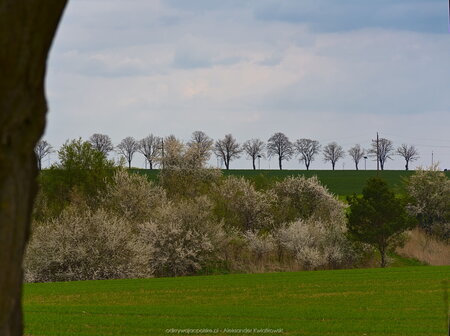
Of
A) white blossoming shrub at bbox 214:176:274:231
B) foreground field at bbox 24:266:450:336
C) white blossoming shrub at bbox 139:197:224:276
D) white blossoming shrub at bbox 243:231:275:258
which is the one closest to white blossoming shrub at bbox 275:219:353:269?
white blossoming shrub at bbox 243:231:275:258

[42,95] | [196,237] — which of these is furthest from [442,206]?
[42,95]

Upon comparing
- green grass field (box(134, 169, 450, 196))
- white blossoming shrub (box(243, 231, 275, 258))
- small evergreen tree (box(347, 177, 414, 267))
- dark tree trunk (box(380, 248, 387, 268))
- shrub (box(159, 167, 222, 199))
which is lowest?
dark tree trunk (box(380, 248, 387, 268))

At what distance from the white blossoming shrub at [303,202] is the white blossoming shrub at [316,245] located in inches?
354

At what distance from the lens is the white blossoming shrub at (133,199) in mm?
71125

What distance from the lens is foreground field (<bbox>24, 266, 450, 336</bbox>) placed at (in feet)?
74.7

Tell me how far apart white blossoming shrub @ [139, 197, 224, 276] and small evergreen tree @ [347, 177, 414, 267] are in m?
11.1

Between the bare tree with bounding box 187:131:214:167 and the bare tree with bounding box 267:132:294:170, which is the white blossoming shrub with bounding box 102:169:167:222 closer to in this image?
the bare tree with bounding box 187:131:214:167

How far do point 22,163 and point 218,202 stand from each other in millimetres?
73895

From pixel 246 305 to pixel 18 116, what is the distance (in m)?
27.1

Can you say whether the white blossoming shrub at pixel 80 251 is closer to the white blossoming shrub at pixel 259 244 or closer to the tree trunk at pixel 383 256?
the white blossoming shrub at pixel 259 244

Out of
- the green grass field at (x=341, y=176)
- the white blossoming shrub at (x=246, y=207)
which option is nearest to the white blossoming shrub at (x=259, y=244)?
the white blossoming shrub at (x=246, y=207)

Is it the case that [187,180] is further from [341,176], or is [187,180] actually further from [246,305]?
[341,176]

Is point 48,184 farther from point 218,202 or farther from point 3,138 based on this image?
point 3,138

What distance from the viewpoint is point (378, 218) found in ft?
223
